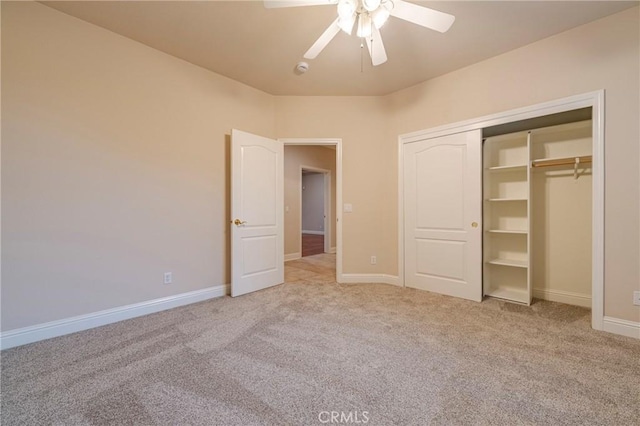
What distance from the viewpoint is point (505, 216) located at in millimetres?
3303

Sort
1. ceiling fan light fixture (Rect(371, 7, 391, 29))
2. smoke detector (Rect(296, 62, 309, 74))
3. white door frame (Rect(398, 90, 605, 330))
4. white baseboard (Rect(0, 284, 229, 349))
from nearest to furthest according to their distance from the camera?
Answer: ceiling fan light fixture (Rect(371, 7, 391, 29))
white baseboard (Rect(0, 284, 229, 349))
white door frame (Rect(398, 90, 605, 330))
smoke detector (Rect(296, 62, 309, 74))

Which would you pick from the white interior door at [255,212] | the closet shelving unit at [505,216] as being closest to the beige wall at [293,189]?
the white interior door at [255,212]

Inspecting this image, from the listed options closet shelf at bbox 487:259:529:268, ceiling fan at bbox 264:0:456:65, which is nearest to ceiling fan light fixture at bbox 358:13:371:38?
ceiling fan at bbox 264:0:456:65

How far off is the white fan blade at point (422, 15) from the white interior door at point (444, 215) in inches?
66.9

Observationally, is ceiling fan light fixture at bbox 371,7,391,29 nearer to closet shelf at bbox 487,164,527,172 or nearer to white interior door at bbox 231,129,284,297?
white interior door at bbox 231,129,284,297

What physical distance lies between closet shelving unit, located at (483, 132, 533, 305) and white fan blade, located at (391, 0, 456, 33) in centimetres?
205

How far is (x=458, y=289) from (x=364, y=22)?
9.67 ft

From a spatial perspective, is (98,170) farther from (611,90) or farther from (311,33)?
(611,90)

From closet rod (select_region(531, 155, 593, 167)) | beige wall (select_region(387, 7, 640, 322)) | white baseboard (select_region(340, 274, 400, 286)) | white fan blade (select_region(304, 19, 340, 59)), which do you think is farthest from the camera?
white baseboard (select_region(340, 274, 400, 286))

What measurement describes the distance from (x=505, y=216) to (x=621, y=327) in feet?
4.77

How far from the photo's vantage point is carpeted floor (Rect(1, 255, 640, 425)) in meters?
1.34

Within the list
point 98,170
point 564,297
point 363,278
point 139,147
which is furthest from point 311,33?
point 564,297

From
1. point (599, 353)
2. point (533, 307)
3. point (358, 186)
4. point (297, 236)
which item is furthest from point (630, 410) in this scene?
point (297, 236)

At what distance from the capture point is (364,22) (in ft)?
6.01
